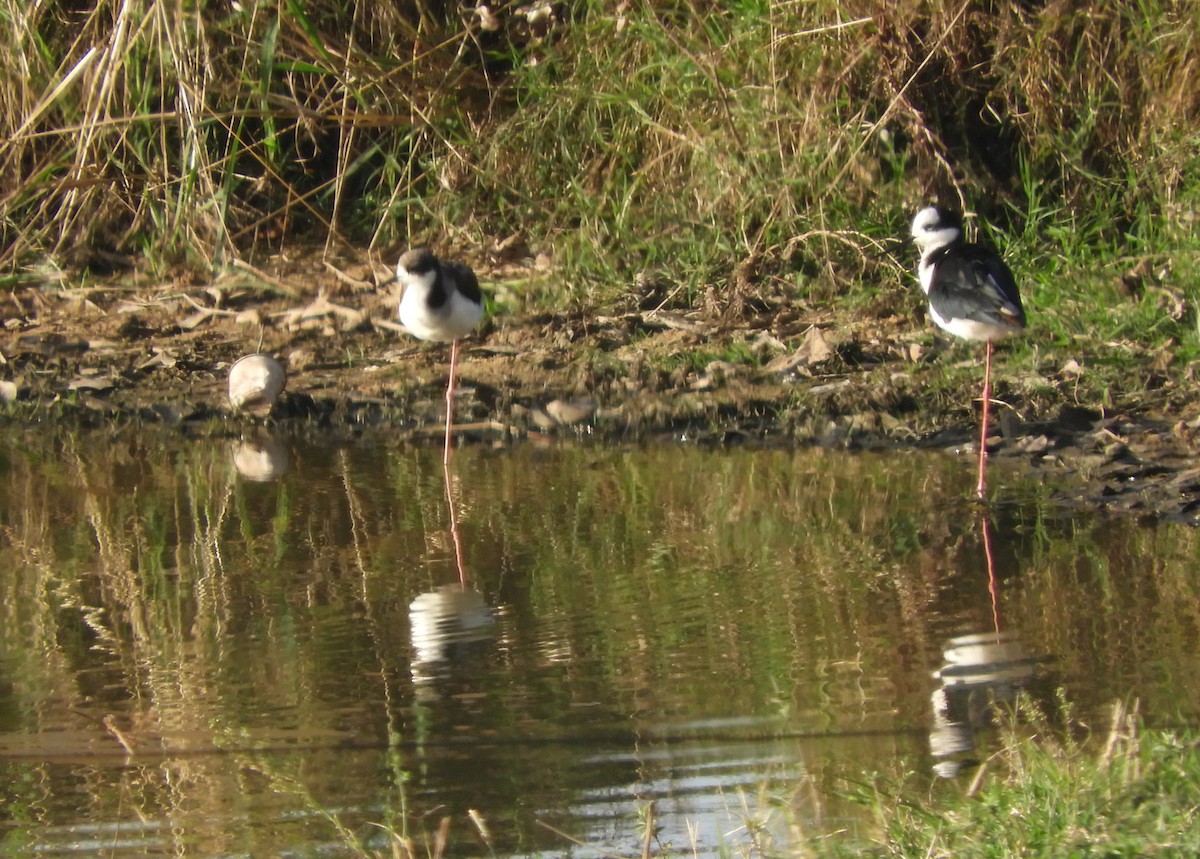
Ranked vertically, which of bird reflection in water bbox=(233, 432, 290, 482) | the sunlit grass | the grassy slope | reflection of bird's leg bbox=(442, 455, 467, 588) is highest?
the grassy slope

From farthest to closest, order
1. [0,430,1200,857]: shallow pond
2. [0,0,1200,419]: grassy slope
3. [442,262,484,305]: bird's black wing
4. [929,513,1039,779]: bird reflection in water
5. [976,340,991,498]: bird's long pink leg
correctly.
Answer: [0,0,1200,419]: grassy slope
[442,262,484,305]: bird's black wing
[976,340,991,498]: bird's long pink leg
[929,513,1039,779]: bird reflection in water
[0,430,1200,857]: shallow pond

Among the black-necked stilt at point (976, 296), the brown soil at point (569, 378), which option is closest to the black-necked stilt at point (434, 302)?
the brown soil at point (569, 378)

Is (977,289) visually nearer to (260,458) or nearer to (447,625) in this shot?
(447,625)

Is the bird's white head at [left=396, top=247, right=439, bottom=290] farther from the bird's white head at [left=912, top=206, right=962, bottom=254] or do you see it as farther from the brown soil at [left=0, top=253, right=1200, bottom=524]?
the bird's white head at [left=912, top=206, right=962, bottom=254]

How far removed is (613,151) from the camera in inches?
282

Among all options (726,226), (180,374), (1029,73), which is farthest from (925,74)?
(180,374)

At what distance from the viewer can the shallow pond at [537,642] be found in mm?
2855

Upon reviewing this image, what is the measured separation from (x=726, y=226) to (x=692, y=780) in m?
4.22

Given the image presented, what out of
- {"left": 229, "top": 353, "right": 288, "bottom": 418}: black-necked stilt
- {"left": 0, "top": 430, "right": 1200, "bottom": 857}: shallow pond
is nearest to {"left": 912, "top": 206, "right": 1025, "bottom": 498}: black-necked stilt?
{"left": 0, "top": 430, "right": 1200, "bottom": 857}: shallow pond

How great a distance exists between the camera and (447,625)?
3818mm

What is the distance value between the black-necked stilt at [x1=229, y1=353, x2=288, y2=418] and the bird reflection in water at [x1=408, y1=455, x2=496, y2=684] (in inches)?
77.2

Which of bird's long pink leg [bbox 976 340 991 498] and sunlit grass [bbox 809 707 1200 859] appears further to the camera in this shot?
bird's long pink leg [bbox 976 340 991 498]

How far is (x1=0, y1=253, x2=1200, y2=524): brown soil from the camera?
5293 millimetres

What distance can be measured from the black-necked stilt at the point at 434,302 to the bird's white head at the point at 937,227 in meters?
1.74
